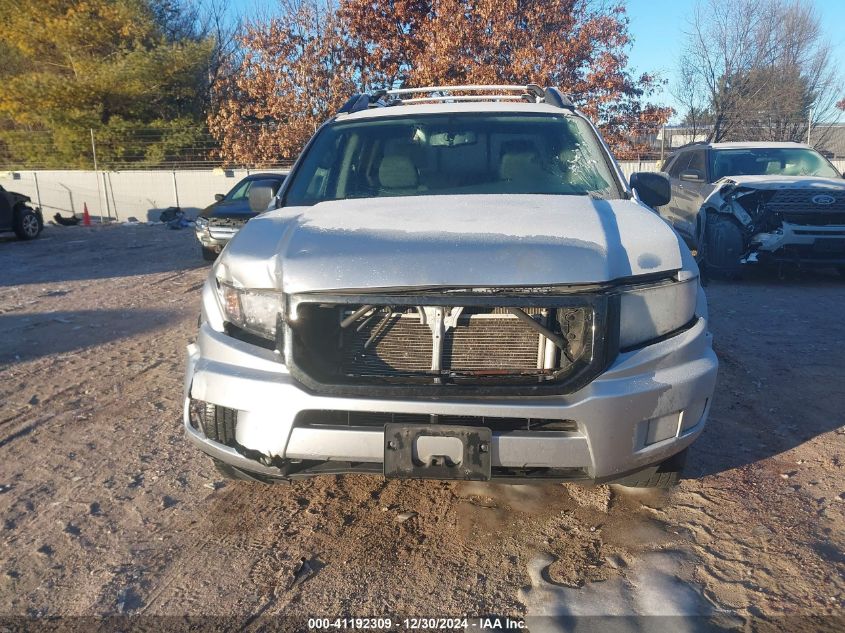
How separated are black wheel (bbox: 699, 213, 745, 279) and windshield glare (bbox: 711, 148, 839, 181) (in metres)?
1.07

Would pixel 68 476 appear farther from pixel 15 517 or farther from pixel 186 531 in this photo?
pixel 186 531

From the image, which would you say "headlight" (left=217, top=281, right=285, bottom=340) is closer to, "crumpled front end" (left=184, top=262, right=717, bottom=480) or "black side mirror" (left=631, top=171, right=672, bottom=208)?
"crumpled front end" (left=184, top=262, right=717, bottom=480)

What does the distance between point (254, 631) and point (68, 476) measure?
5.82ft

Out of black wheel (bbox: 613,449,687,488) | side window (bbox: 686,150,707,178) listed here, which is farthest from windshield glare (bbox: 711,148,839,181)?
black wheel (bbox: 613,449,687,488)

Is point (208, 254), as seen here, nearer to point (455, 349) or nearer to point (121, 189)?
point (455, 349)

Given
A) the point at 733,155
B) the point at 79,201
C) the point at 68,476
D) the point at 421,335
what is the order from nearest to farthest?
the point at 421,335, the point at 68,476, the point at 733,155, the point at 79,201

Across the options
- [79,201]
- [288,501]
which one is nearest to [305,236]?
[288,501]

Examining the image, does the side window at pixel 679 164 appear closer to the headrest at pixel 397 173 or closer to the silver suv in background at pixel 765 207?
the silver suv in background at pixel 765 207

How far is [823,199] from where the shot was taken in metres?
8.25

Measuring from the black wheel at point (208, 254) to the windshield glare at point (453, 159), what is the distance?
25.0 ft

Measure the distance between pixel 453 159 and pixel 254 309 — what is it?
177cm

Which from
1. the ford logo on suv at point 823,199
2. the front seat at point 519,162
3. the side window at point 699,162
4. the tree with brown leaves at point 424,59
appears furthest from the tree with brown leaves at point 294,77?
the front seat at point 519,162

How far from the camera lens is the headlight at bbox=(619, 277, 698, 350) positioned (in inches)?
105

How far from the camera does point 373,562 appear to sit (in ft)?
9.27
